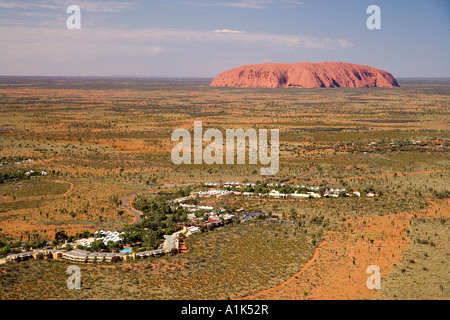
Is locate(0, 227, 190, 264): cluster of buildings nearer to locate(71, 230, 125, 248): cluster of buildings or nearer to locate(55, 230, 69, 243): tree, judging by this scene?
locate(71, 230, 125, 248): cluster of buildings

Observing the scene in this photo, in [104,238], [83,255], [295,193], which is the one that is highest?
[295,193]

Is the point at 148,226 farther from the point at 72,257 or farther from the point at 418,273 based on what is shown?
the point at 418,273

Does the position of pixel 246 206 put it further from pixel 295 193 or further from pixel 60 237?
pixel 60 237

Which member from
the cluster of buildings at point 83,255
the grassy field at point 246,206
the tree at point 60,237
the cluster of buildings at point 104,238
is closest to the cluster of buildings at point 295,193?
the grassy field at point 246,206

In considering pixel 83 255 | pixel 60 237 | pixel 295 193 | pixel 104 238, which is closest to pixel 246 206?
pixel 295 193

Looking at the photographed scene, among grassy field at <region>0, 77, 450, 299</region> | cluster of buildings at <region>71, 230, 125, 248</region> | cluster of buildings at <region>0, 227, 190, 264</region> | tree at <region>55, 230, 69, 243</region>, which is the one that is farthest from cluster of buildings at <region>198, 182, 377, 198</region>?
cluster of buildings at <region>0, 227, 190, 264</region>

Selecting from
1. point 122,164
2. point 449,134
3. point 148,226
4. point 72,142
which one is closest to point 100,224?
point 148,226

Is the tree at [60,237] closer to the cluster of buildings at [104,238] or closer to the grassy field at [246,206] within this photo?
the cluster of buildings at [104,238]

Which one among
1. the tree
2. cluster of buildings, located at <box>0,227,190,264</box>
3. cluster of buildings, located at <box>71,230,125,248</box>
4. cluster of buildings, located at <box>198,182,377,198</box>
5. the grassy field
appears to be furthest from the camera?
cluster of buildings, located at <box>198,182,377,198</box>
